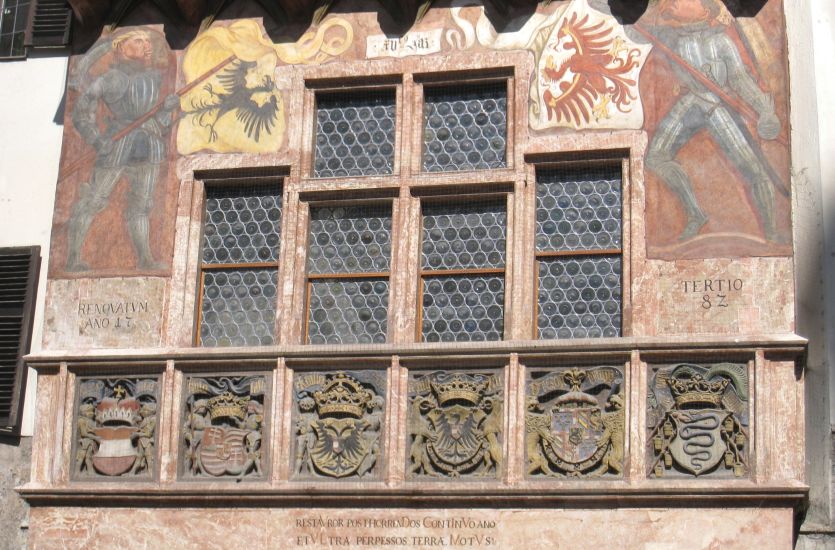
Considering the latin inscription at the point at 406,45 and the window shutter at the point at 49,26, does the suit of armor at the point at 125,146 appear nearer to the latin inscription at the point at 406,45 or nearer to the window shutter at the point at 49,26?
the window shutter at the point at 49,26

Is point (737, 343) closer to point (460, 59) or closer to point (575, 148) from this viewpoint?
point (575, 148)

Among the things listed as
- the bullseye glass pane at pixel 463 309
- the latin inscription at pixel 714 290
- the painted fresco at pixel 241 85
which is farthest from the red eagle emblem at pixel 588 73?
the painted fresco at pixel 241 85

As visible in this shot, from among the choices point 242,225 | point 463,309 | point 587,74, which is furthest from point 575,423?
point 242,225

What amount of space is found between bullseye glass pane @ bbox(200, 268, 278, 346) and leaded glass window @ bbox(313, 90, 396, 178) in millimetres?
1007

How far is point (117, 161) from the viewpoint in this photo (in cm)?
1611

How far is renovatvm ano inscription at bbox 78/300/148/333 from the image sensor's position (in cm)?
1564

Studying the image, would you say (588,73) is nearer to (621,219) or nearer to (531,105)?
(531,105)

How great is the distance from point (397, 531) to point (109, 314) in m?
3.03

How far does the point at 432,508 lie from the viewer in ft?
47.8

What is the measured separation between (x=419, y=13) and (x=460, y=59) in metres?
0.56

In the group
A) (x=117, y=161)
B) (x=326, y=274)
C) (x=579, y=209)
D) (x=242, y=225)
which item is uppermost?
(x=117, y=161)

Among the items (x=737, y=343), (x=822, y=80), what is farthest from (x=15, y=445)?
(x=822, y=80)

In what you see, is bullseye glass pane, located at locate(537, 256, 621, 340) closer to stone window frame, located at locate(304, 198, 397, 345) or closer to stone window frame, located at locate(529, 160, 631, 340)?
stone window frame, located at locate(529, 160, 631, 340)

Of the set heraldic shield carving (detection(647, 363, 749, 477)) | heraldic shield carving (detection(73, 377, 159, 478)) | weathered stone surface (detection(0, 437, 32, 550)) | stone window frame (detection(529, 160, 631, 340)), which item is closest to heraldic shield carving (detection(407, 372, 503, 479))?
stone window frame (detection(529, 160, 631, 340))
